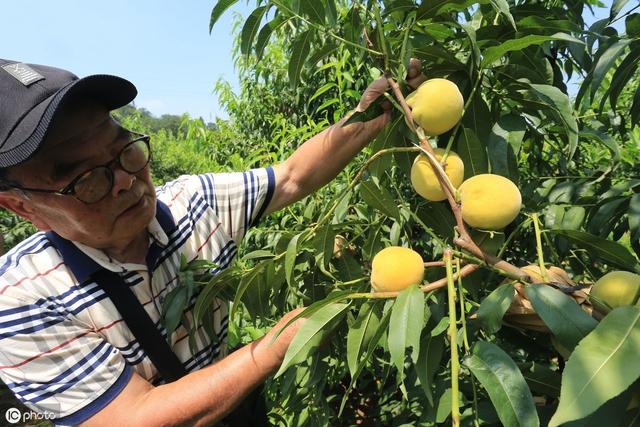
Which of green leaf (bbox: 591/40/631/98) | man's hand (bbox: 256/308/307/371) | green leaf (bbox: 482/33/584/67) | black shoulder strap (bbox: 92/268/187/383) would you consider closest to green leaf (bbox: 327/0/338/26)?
green leaf (bbox: 482/33/584/67)

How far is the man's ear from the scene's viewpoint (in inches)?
47.0

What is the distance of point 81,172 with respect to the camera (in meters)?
1.14

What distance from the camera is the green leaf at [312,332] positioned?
0.74m

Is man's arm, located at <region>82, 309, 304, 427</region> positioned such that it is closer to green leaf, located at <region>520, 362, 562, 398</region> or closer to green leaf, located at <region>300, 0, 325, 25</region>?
green leaf, located at <region>520, 362, 562, 398</region>

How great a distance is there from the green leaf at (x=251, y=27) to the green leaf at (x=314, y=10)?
0.36ft

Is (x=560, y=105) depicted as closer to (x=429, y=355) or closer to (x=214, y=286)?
(x=429, y=355)

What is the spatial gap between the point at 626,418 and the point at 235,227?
1269 mm

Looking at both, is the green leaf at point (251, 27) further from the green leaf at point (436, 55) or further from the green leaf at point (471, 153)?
the green leaf at point (471, 153)

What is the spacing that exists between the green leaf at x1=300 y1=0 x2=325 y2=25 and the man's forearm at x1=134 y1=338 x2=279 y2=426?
698 mm

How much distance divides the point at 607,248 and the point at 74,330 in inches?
45.2

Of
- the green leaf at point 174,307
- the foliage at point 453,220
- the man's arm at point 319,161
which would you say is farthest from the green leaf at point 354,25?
the green leaf at point 174,307

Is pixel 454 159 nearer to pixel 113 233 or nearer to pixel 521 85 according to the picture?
pixel 521 85

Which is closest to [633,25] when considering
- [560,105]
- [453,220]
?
[560,105]

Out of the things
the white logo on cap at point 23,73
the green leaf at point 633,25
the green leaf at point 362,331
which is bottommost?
the green leaf at point 362,331
